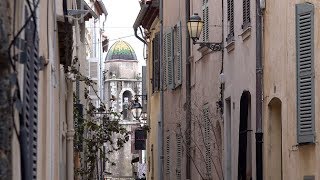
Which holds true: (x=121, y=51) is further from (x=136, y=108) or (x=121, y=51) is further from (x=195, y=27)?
(x=195, y=27)

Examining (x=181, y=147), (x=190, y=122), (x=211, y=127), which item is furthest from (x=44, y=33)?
(x=181, y=147)

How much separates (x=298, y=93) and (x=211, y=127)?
6.98 m

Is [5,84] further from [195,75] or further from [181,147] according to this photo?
[181,147]

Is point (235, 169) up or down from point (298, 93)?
down

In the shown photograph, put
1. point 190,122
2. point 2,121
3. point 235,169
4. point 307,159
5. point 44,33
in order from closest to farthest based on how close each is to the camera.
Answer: point 2,121 → point 44,33 → point 307,159 → point 235,169 → point 190,122

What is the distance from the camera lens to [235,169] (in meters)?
18.4

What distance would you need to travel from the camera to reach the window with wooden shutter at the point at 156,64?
30.1 meters

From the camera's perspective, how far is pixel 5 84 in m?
4.10

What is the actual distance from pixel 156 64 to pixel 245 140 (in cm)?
1369

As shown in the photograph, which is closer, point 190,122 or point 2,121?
point 2,121

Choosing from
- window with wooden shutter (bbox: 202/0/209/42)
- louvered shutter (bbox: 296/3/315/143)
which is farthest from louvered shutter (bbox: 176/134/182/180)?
louvered shutter (bbox: 296/3/315/143)

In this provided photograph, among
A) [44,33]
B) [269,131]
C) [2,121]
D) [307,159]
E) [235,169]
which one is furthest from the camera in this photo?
[235,169]

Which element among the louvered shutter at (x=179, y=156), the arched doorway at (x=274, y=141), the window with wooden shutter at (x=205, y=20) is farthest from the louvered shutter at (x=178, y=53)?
the arched doorway at (x=274, y=141)

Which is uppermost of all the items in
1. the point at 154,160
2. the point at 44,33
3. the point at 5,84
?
the point at 44,33
